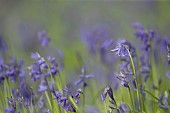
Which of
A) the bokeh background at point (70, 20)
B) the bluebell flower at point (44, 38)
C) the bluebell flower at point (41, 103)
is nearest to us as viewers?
the bluebell flower at point (41, 103)

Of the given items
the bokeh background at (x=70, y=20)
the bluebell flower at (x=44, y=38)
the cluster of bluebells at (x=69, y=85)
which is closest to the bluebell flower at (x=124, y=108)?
the cluster of bluebells at (x=69, y=85)

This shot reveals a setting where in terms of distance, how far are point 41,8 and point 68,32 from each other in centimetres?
123

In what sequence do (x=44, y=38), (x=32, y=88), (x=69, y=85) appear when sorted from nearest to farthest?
(x=69, y=85) → (x=32, y=88) → (x=44, y=38)

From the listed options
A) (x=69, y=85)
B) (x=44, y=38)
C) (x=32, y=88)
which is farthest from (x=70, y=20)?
(x=69, y=85)

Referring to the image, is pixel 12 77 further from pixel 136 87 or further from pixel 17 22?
pixel 17 22

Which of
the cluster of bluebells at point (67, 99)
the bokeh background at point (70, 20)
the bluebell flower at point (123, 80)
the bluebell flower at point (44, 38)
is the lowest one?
the cluster of bluebells at point (67, 99)

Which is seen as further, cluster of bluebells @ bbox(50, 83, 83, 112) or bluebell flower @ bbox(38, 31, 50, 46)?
bluebell flower @ bbox(38, 31, 50, 46)

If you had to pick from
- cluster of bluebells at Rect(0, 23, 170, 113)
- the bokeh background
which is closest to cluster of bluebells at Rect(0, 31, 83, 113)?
cluster of bluebells at Rect(0, 23, 170, 113)

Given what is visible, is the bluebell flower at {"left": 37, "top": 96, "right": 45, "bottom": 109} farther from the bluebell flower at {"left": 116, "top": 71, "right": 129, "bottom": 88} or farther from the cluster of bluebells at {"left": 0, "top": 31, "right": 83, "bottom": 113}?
the bluebell flower at {"left": 116, "top": 71, "right": 129, "bottom": 88}

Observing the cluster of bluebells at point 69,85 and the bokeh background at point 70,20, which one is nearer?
the cluster of bluebells at point 69,85

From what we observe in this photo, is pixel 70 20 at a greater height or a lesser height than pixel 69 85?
greater

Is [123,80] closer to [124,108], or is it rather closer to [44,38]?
[124,108]

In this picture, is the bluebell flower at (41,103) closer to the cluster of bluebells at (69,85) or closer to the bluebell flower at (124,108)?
the cluster of bluebells at (69,85)

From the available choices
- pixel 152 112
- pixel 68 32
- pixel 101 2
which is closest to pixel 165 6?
pixel 68 32
